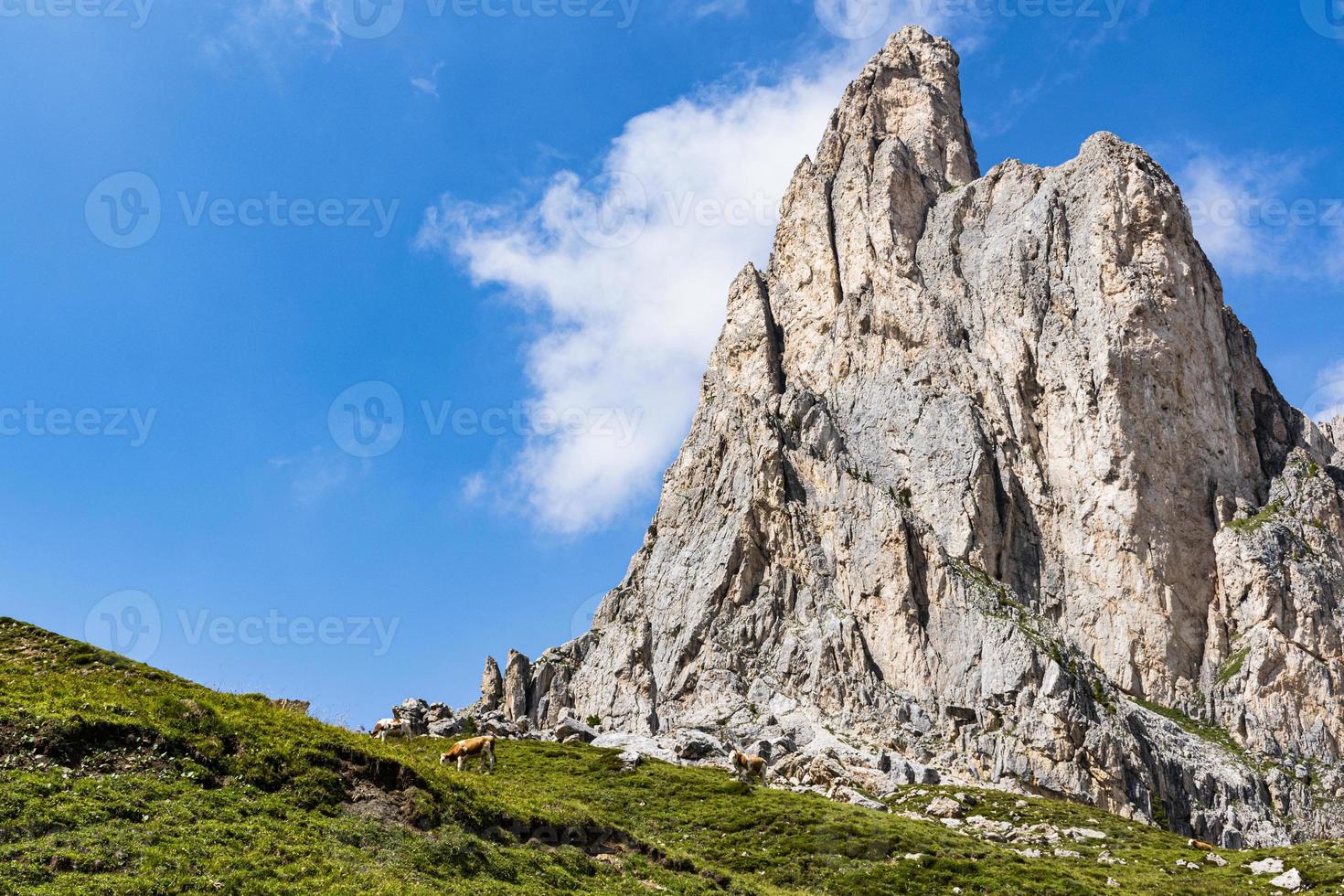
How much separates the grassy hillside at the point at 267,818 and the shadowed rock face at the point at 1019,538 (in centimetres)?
6679

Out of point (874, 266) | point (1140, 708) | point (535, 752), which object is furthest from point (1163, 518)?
point (535, 752)

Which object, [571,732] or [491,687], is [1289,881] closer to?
[571,732]

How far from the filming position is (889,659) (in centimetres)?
12769

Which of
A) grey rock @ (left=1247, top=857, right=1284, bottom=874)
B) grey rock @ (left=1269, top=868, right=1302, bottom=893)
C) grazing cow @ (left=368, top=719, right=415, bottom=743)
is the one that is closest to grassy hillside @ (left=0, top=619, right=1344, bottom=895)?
grey rock @ (left=1269, top=868, right=1302, bottom=893)

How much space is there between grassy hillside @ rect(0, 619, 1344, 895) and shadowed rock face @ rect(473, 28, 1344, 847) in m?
66.8

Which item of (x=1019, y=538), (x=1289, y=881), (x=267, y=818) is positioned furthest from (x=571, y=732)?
(x=267, y=818)

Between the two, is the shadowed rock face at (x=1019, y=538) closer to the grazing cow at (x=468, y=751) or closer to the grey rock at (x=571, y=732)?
the grey rock at (x=571, y=732)

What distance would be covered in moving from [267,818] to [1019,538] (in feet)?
410

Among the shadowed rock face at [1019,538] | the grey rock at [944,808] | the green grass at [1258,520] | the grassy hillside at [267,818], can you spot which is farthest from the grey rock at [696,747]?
the green grass at [1258,520]

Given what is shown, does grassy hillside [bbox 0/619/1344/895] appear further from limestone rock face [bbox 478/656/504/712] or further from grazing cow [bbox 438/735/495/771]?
limestone rock face [bbox 478/656/504/712]

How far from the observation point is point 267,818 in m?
28.3

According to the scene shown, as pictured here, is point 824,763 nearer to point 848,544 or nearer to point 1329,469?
point 848,544

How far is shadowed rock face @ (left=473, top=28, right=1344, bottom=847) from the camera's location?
11275cm

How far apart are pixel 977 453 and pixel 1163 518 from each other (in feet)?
79.5
